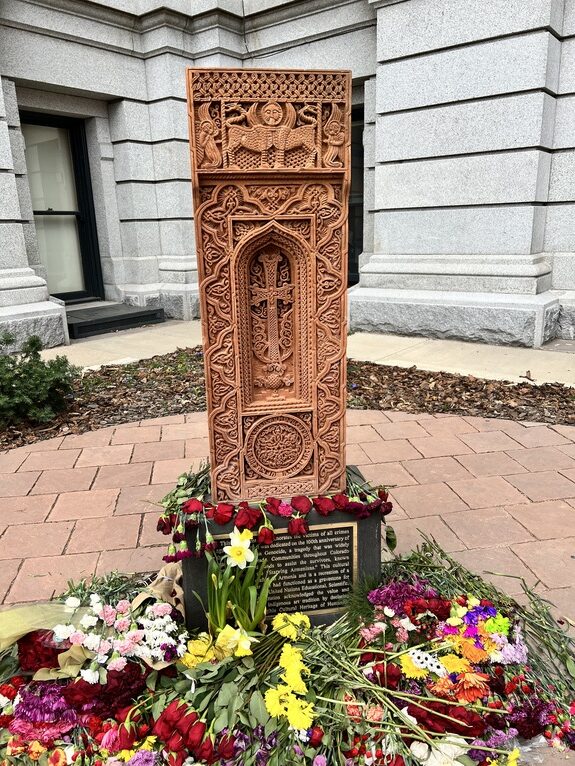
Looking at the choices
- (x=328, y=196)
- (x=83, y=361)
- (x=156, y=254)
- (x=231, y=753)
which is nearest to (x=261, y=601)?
(x=231, y=753)

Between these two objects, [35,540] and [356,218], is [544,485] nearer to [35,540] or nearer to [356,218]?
[35,540]

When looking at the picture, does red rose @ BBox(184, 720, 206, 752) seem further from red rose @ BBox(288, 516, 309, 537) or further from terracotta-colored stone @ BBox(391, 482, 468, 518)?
terracotta-colored stone @ BBox(391, 482, 468, 518)

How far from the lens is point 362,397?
224 inches

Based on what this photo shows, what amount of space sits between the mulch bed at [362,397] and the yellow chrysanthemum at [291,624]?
3.25 m

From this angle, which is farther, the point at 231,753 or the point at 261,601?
the point at 261,601

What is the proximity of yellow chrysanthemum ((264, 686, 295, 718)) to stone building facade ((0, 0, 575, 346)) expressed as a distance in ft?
20.5

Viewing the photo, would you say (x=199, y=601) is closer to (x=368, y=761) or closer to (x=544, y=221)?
(x=368, y=761)

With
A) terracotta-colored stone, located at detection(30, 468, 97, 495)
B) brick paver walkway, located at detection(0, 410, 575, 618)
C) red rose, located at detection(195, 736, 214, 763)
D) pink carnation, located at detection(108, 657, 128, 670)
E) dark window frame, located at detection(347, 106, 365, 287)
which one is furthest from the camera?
dark window frame, located at detection(347, 106, 365, 287)

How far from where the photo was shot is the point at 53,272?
9.85m

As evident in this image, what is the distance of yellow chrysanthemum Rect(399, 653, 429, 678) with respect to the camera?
2.05 meters

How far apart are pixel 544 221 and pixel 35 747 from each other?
773 centimetres

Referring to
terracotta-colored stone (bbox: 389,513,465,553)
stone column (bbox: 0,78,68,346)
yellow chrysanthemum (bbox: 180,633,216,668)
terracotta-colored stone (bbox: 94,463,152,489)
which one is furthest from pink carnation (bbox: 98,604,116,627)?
stone column (bbox: 0,78,68,346)

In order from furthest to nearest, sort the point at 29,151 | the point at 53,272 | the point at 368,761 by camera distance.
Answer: the point at 53,272
the point at 29,151
the point at 368,761

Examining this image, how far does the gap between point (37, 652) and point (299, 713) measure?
102cm
